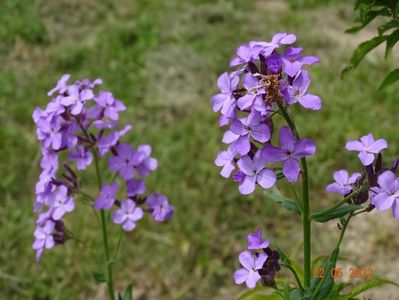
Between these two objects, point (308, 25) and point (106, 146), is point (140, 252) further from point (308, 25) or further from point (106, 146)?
point (308, 25)

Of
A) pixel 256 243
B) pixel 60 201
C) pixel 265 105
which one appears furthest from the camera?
pixel 60 201

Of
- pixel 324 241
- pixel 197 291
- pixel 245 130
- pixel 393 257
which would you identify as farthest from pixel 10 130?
pixel 245 130

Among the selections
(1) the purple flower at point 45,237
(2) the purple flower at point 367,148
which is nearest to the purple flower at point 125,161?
(1) the purple flower at point 45,237

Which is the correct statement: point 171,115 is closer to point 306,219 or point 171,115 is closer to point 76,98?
point 76,98

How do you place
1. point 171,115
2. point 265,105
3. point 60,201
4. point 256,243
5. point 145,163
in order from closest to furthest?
point 265,105 < point 256,243 < point 60,201 < point 145,163 < point 171,115

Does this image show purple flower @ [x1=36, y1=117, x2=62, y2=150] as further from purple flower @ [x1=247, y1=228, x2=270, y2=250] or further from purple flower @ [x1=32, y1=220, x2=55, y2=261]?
purple flower @ [x1=247, y1=228, x2=270, y2=250]

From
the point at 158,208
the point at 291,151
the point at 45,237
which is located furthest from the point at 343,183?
the point at 45,237
